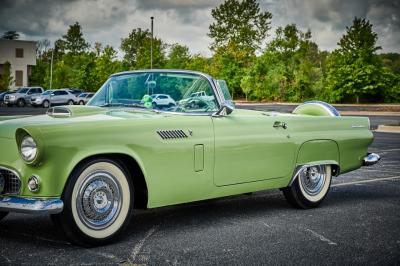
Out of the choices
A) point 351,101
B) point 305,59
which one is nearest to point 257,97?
point 305,59

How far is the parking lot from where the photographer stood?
4.14m

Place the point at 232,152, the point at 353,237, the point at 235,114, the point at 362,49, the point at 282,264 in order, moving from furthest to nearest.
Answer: the point at 362,49 < the point at 235,114 < the point at 232,152 < the point at 353,237 < the point at 282,264

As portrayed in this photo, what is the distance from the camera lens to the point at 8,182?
4.18 metres

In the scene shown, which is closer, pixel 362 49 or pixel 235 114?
pixel 235 114

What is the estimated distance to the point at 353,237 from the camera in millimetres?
Result: 4902

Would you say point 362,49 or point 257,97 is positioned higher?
point 362,49

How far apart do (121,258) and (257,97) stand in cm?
5311

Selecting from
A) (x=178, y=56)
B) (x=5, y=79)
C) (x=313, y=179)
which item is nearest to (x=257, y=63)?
(x=178, y=56)

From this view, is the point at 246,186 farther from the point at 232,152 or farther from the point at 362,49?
the point at 362,49

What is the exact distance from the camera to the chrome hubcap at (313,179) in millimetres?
6204

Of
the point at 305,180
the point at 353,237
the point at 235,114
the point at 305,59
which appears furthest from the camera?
the point at 305,59

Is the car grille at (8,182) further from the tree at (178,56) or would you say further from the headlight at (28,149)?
the tree at (178,56)

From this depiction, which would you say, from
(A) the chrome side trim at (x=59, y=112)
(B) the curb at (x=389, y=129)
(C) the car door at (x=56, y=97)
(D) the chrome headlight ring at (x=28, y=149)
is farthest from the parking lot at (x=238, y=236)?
(C) the car door at (x=56, y=97)

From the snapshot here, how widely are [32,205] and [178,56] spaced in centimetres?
6067
